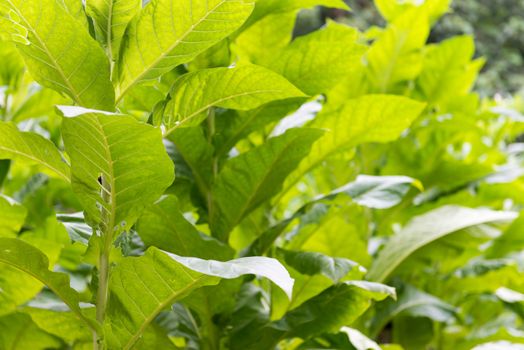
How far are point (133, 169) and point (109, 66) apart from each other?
14 cm

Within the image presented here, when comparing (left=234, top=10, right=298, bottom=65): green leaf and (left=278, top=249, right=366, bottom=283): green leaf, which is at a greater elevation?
(left=234, top=10, right=298, bottom=65): green leaf

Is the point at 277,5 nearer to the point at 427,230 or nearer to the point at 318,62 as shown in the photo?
the point at 318,62

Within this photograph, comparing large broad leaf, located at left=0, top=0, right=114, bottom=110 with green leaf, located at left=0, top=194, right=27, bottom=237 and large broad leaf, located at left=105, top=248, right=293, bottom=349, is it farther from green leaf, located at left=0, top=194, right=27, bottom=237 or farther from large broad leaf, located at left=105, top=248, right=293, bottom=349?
green leaf, located at left=0, top=194, right=27, bottom=237

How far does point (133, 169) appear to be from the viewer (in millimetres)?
868

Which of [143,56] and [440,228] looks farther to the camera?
[440,228]

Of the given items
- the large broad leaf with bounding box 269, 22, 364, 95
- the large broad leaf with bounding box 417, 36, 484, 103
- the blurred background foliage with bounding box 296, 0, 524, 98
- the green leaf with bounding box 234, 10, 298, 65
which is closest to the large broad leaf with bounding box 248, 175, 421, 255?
the large broad leaf with bounding box 269, 22, 364, 95

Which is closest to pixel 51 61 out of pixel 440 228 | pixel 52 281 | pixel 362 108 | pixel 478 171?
pixel 52 281

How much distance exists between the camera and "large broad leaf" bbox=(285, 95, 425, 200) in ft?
4.30

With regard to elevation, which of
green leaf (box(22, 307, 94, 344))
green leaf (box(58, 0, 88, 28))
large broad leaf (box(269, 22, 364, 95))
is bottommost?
green leaf (box(22, 307, 94, 344))

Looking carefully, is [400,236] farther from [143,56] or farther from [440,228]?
[143,56]

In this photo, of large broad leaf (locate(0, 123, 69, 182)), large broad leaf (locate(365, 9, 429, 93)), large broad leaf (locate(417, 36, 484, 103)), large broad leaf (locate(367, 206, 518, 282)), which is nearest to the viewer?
large broad leaf (locate(0, 123, 69, 182))

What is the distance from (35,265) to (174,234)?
0.80 ft

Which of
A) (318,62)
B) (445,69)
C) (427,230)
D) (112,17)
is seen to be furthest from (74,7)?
(445,69)

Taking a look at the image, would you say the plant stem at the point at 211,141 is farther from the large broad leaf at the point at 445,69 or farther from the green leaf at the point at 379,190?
the large broad leaf at the point at 445,69
